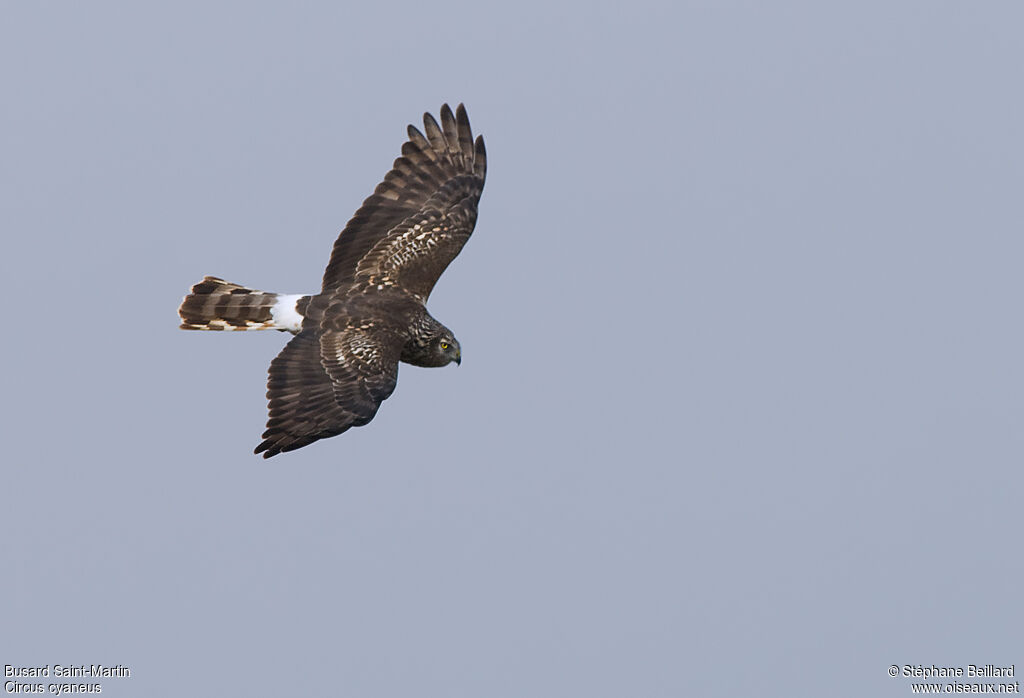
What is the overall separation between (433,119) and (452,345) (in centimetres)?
330

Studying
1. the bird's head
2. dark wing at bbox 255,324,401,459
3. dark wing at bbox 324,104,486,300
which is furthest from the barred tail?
the bird's head

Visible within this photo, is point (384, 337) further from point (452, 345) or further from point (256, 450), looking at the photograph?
point (256, 450)

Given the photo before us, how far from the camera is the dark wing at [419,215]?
2072 centimetres

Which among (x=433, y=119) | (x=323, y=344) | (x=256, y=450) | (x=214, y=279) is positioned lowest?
(x=256, y=450)

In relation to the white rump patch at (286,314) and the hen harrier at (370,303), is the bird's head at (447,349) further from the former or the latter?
the white rump patch at (286,314)

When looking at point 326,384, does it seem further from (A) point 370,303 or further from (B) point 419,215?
(B) point 419,215

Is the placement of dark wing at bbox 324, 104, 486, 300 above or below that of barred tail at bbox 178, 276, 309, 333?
above

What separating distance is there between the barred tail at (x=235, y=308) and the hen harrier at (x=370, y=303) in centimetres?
1

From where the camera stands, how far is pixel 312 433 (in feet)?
59.6

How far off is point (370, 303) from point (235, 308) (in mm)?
1810

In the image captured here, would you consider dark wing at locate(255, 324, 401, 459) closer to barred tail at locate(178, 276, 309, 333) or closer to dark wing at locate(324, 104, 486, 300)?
barred tail at locate(178, 276, 309, 333)

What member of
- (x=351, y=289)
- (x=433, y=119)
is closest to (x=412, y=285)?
(x=351, y=289)

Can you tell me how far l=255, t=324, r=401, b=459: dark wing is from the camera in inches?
715

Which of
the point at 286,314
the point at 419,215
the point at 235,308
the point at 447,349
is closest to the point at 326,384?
the point at 286,314
